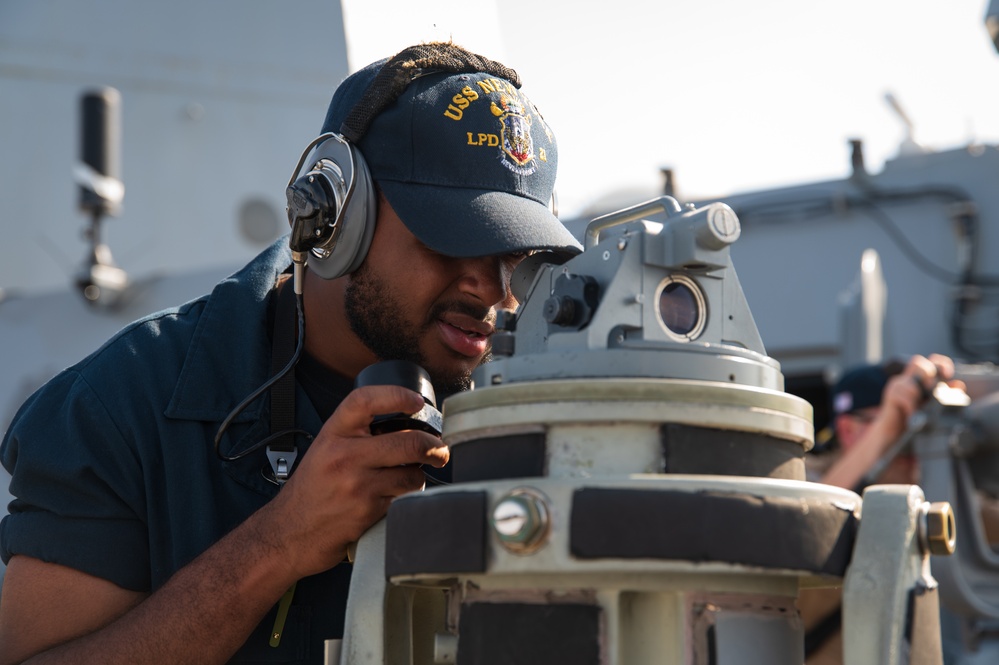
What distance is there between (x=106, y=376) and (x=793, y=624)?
1.14 meters

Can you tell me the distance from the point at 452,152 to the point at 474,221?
136 millimetres

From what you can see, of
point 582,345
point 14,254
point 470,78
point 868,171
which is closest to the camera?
point 582,345

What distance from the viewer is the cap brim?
1.77 metres

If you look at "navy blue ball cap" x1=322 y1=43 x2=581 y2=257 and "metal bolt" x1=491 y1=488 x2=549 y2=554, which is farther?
"navy blue ball cap" x1=322 y1=43 x2=581 y2=257

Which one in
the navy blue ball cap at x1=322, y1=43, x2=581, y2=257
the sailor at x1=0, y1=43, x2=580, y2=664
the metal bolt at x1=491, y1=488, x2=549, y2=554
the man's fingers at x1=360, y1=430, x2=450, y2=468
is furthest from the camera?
the navy blue ball cap at x1=322, y1=43, x2=581, y2=257

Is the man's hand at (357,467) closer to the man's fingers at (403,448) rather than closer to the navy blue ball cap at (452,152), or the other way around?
the man's fingers at (403,448)

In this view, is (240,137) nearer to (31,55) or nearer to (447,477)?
(31,55)

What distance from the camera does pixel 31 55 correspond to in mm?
7875

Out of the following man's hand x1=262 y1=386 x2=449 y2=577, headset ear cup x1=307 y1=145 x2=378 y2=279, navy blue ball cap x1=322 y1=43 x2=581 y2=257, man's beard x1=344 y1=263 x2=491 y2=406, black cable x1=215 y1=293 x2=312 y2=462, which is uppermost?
navy blue ball cap x1=322 y1=43 x2=581 y2=257

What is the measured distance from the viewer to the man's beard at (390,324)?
1906mm

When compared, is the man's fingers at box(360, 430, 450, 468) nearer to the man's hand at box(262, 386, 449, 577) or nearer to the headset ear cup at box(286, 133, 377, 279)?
the man's hand at box(262, 386, 449, 577)

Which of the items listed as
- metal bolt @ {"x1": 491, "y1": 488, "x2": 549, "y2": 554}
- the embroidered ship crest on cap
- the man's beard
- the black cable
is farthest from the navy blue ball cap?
metal bolt @ {"x1": 491, "y1": 488, "x2": 549, "y2": 554}

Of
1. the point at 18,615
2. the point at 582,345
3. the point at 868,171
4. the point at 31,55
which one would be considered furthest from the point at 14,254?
the point at 582,345

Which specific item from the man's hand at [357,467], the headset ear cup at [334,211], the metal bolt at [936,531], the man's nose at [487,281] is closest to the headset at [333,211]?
the headset ear cup at [334,211]
